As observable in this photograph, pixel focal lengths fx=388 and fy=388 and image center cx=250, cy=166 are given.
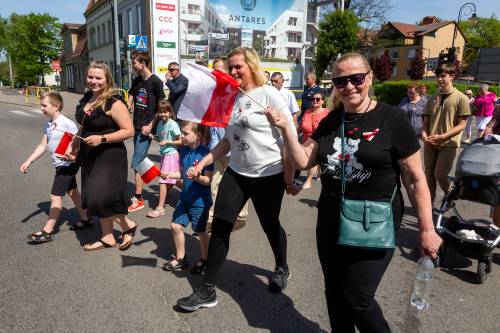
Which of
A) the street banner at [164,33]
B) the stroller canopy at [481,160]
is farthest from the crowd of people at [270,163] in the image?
the street banner at [164,33]

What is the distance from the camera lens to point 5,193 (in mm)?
6160

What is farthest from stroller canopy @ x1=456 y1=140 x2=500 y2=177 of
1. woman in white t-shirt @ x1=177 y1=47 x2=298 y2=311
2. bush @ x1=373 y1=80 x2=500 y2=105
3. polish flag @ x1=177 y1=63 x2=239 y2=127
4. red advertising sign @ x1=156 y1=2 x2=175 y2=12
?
red advertising sign @ x1=156 y1=2 x2=175 y2=12

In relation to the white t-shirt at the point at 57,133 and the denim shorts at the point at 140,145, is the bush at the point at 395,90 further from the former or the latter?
the white t-shirt at the point at 57,133

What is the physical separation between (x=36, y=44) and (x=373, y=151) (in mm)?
67347

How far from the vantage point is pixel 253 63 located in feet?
9.61

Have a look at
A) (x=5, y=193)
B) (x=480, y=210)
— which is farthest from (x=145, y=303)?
(x=480, y=210)

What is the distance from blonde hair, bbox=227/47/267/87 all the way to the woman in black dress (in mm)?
1408

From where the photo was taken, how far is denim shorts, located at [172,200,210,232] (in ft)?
11.2

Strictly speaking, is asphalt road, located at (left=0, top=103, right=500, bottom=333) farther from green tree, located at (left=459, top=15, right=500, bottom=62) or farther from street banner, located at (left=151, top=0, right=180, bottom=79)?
green tree, located at (left=459, top=15, right=500, bottom=62)

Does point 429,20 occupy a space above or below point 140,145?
above

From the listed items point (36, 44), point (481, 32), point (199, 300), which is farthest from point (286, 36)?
point (481, 32)

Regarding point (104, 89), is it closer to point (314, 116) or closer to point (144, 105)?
point (144, 105)

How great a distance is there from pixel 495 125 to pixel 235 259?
3525 mm

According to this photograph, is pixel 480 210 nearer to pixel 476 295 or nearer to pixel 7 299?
pixel 476 295
